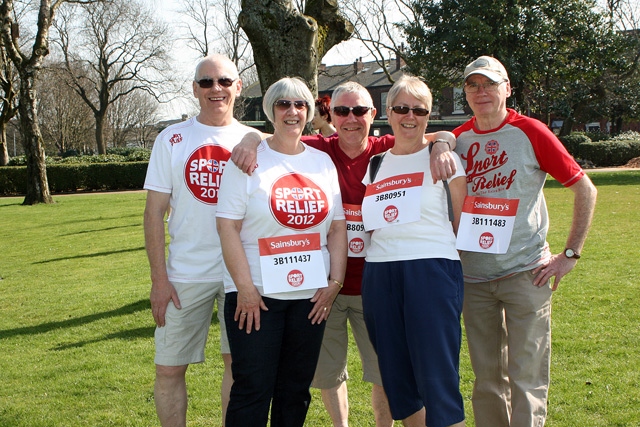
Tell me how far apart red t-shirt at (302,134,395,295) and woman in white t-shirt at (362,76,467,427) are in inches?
10.6

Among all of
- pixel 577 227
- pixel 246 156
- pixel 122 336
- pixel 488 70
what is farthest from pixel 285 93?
pixel 122 336

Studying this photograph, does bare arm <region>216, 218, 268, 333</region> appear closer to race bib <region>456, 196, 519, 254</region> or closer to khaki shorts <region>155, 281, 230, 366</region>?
khaki shorts <region>155, 281, 230, 366</region>

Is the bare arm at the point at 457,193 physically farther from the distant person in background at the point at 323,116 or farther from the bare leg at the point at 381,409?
the distant person in background at the point at 323,116

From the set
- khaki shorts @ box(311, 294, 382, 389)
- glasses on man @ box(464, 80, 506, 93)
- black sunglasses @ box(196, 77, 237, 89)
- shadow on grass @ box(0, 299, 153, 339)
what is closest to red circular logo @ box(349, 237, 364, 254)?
khaki shorts @ box(311, 294, 382, 389)

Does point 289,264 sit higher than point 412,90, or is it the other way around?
point 412,90

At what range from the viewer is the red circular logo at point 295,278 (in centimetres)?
305

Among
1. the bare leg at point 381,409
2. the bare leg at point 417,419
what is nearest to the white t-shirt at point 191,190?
the bare leg at point 381,409

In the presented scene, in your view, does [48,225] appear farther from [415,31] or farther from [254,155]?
[415,31]

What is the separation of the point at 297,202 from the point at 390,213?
46 centimetres

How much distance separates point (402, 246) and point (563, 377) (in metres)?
2.49

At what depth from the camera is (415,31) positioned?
29.1m

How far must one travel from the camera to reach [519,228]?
3.35 metres

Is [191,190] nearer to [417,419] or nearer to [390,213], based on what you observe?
[390,213]

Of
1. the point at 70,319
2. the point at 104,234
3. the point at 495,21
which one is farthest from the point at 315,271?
the point at 495,21
